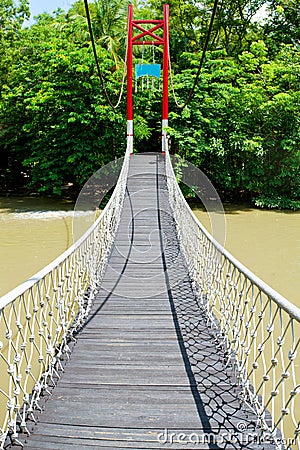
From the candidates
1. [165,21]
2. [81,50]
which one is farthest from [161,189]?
[81,50]

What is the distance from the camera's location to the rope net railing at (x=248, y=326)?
4.25ft

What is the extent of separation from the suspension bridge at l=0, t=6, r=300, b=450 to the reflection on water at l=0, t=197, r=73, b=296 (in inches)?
69.3

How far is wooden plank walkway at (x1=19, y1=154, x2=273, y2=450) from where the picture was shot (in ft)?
4.42

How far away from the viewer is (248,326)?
1552 mm

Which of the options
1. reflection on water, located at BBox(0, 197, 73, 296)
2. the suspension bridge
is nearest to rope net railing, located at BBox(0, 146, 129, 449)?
the suspension bridge

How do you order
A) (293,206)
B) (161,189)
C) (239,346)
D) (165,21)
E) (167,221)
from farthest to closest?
(293,206), (165,21), (161,189), (167,221), (239,346)

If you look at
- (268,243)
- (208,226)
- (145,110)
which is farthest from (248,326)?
(145,110)

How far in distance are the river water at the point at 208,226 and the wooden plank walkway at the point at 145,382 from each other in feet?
5.79

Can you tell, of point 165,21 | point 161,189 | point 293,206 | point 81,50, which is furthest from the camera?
point 293,206

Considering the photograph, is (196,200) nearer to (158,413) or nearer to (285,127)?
(285,127)

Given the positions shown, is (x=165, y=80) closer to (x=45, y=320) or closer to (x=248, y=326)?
(x=45, y=320)

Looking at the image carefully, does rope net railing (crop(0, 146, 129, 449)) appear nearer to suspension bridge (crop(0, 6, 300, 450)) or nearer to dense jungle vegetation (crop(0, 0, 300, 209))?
suspension bridge (crop(0, 6, 300, 450))

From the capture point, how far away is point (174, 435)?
4.45 feet

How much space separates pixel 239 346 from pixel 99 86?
7.21 m
